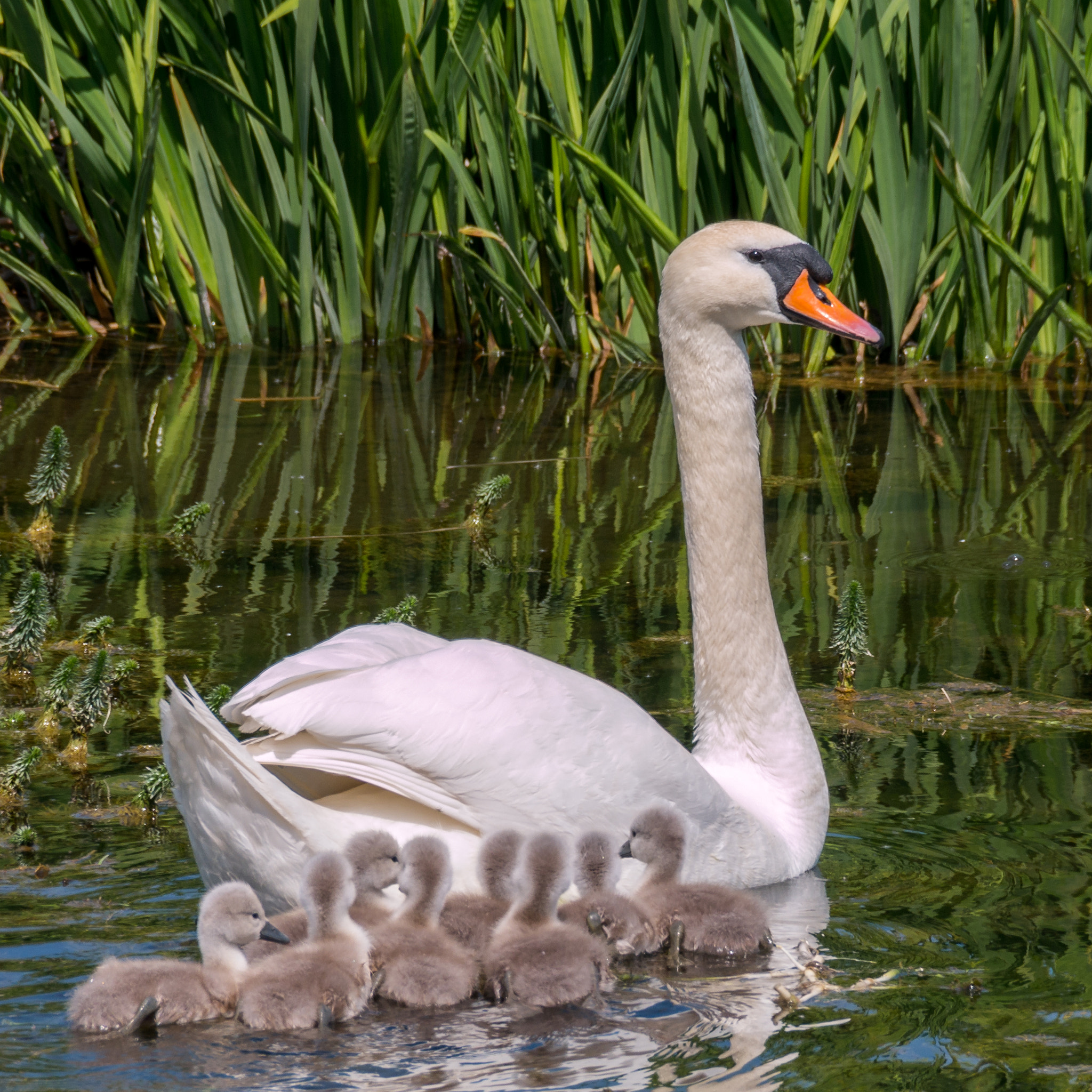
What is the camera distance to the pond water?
331 centimetres

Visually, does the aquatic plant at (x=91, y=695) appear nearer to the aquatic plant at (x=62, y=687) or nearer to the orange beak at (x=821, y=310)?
the aquatic plant at (x=62, y=687)

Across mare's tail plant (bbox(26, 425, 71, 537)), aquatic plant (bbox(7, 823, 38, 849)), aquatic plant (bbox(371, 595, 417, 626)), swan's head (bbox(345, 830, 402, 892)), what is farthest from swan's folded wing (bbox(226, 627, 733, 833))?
mare's tail plant (bbox(26, 425, 71, 537))

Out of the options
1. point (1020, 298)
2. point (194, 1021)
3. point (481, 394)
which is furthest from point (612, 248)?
point (194, 1021)

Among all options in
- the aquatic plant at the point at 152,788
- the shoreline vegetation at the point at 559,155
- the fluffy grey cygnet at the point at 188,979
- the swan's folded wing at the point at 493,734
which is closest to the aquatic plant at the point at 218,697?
the aquatic plant at the point at 152,788

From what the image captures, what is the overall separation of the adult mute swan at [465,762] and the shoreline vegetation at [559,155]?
5.94 metres

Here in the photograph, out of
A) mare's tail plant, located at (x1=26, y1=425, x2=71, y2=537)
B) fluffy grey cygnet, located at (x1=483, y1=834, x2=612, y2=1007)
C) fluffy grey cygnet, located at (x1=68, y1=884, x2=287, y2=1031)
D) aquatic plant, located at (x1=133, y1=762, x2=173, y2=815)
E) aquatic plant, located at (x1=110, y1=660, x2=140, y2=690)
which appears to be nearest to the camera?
fluffy grey cygnet, located at (x1=68, y1=884, x2=287, y2=1031)

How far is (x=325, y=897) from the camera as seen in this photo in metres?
3.51

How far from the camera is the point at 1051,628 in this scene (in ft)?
20.5

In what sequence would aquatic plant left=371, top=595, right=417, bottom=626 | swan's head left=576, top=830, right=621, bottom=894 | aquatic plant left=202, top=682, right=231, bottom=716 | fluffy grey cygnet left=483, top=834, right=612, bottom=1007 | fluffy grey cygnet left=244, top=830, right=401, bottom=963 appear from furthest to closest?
1. aquatic plant left=371, top=595, right=417, bottom=626
2. aquatic plant left=202, top=682, right=231, bottom=716
3. swan's head left=576, top=830, right=621, bottom=894
4. fluffy grey cygnet left=244, top=830, right=401, bottom=963
5. fluffy grey cygnet left=483, top=834, right=612, bottom=1007

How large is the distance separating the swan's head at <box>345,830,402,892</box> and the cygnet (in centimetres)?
37

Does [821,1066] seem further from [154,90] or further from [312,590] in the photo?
[154,90]

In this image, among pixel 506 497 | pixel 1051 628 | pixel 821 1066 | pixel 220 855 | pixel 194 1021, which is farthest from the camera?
pixel 506 497

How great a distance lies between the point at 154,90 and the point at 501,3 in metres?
2.15

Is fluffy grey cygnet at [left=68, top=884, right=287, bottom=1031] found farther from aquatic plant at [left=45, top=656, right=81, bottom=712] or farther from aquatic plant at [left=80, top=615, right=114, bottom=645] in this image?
aquatic plant at [left=80, top=615, right=114, bottom=645]
